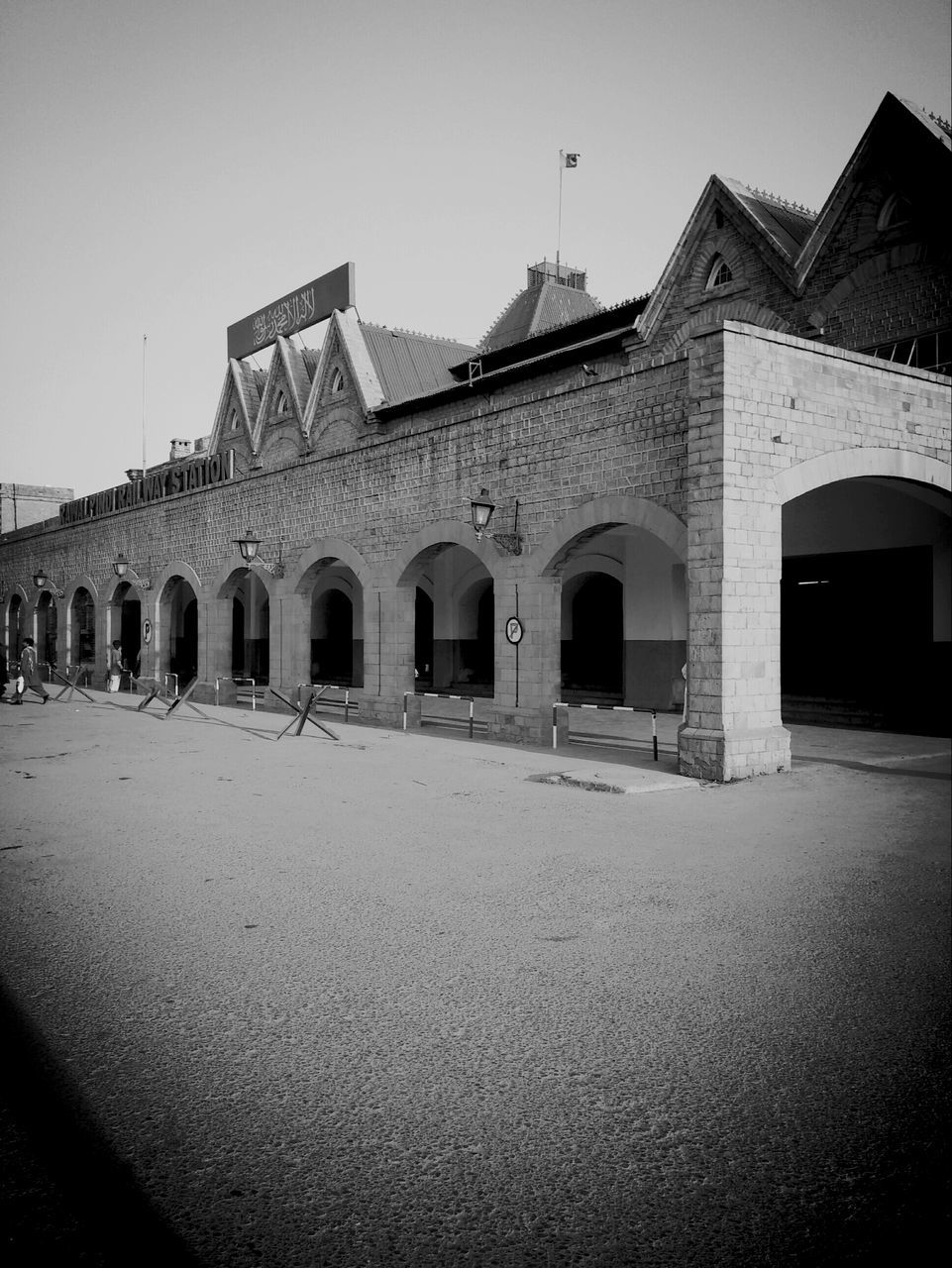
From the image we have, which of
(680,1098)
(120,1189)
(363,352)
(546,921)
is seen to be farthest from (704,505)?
(363,352)

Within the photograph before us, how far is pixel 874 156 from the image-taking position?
1471cm

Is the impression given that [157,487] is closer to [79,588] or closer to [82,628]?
[79,588]

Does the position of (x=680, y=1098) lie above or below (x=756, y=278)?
below

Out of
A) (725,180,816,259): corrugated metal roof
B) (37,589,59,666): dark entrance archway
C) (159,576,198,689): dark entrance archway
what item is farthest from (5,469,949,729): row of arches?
(37,589,59,666): dark entrance archway

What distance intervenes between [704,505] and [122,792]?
283 inches

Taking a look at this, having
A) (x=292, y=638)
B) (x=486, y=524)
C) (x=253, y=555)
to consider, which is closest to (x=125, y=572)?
(x=253, y=555)

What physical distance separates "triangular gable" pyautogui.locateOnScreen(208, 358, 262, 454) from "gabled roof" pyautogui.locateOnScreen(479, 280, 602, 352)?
832 cm

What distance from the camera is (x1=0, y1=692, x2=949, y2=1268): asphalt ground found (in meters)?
2.63

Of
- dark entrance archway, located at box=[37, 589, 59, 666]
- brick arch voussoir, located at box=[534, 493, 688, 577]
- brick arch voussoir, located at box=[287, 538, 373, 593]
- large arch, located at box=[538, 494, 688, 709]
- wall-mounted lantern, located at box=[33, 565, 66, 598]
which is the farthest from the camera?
dark entrance archway, located at box=[37, 589, 59, 666]

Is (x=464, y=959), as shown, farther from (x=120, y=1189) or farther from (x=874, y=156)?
(x=874, y=156)

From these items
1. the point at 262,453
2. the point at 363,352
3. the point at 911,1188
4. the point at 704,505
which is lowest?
the point at 911,1188

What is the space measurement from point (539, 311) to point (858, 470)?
60.1 feet

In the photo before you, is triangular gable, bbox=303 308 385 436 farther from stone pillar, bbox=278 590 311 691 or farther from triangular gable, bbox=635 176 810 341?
triangular gable, bbox=635 176 810 341

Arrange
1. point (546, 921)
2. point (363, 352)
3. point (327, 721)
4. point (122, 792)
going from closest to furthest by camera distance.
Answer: point (546, 921) → point (122, 792) → point (327, 721) → point (363, 352)
